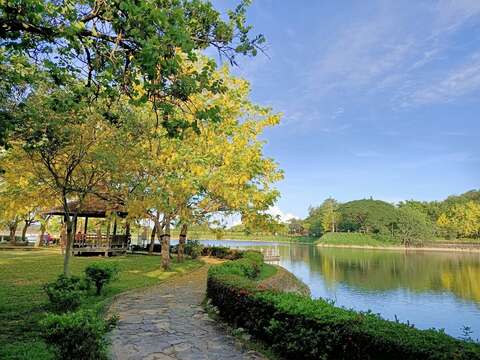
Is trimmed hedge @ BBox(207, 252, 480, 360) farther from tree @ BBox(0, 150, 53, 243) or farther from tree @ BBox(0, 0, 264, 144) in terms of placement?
tree @ BBox(0, 150, 53, 243)

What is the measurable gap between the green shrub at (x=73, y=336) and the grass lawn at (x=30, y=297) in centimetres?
65

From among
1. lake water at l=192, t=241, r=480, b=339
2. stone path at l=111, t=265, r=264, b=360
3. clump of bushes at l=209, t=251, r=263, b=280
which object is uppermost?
clump of bushes at l=209, t=251, r=263, b=280

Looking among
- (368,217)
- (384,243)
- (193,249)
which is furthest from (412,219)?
(193,249)

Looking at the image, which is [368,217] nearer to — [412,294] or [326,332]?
[412,294]

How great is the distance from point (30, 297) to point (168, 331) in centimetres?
472

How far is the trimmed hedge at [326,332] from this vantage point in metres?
3.93

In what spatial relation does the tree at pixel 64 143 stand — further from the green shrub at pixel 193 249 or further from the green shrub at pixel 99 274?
the green shrub at pixel 193 249

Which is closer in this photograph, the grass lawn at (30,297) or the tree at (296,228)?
the grass lawn at (30,297)

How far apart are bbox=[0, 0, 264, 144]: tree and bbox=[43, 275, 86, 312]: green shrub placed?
3.63 meters

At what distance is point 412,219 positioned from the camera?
6756 cm

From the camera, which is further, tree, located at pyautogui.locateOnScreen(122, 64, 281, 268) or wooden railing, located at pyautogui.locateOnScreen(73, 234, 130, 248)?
wooden railing, located at pyautogui.locateOnScreen(73, 234, 130, 248)

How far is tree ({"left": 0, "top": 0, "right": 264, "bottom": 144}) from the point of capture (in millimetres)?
3812

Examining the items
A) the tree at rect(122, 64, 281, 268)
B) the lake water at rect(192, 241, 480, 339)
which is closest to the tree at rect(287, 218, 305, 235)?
the lake water at rect(192, 241, 480, 339)

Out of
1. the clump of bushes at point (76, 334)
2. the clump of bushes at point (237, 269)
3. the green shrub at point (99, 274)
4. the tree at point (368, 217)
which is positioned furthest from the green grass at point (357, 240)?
the clump of bushes at point (76, 334)
